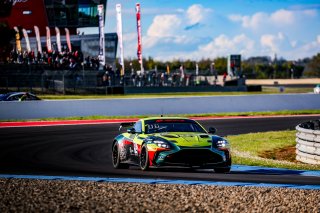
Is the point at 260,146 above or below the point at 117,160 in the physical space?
below

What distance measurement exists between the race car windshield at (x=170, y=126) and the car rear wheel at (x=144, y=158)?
616 mm

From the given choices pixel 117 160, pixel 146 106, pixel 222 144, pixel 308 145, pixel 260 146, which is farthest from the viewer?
pixel 146 106

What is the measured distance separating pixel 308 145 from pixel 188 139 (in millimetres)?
4472

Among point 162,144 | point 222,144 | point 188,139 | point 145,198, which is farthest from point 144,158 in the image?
point 145,198

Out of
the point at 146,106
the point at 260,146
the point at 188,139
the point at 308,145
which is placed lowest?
the point at 260,146

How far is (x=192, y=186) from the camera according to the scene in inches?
491

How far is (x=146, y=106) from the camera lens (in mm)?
36000

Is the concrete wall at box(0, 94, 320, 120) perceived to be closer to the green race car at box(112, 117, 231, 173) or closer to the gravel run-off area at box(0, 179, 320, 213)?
the green race car at box(112, 117, 231, 173)

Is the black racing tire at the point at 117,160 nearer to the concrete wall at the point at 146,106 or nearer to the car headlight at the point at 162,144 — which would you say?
the car headlight at the point at 162,144

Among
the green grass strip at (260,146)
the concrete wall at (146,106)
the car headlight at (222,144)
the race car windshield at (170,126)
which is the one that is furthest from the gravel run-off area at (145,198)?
the concrete wall at (146,106)

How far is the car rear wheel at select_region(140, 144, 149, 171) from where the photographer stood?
1450 cm

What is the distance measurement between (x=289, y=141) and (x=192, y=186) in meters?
11.2

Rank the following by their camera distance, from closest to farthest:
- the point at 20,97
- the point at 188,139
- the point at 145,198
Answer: the point at 145,198, the point at 188,139, the point at 20,97

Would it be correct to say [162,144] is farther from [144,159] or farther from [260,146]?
[260,146]
